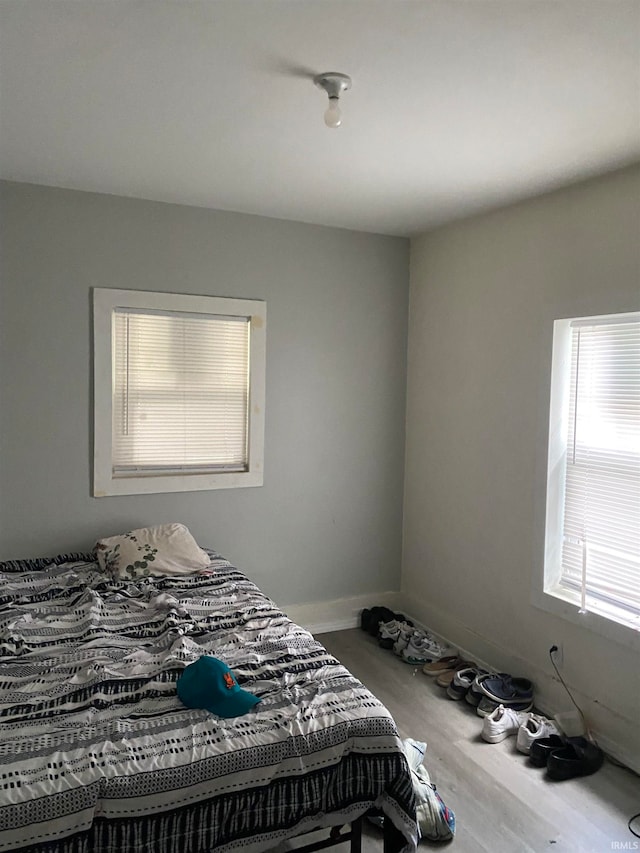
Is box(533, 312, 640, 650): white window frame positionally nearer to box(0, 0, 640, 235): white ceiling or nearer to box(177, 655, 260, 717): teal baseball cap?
box(0, 0, 640, 235): white ceiling

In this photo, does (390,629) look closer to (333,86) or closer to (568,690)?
(568,690)

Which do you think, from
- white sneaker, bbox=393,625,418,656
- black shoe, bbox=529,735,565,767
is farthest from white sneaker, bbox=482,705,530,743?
white sneaker, bbox=393,625,418,656

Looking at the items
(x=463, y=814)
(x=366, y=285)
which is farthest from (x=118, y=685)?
(x=366, y=285)

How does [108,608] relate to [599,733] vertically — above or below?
above

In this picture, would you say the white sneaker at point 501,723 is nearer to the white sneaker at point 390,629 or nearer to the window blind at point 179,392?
the white sneaker at point 390,629

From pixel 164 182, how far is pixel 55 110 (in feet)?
2.71

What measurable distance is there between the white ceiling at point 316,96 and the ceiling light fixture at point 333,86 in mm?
37

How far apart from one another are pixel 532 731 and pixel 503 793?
0.45 m

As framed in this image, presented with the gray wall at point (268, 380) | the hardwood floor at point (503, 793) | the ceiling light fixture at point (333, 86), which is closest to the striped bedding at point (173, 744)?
the hardwood floor at point (503, 793)

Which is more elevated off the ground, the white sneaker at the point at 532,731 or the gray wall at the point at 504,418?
the gray wall at the point at 504,418

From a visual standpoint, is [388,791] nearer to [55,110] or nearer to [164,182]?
[55,110]

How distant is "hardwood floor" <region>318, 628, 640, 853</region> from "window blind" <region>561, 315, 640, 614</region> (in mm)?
758

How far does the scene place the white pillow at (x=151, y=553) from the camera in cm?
308

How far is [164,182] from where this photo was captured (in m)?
3.04
